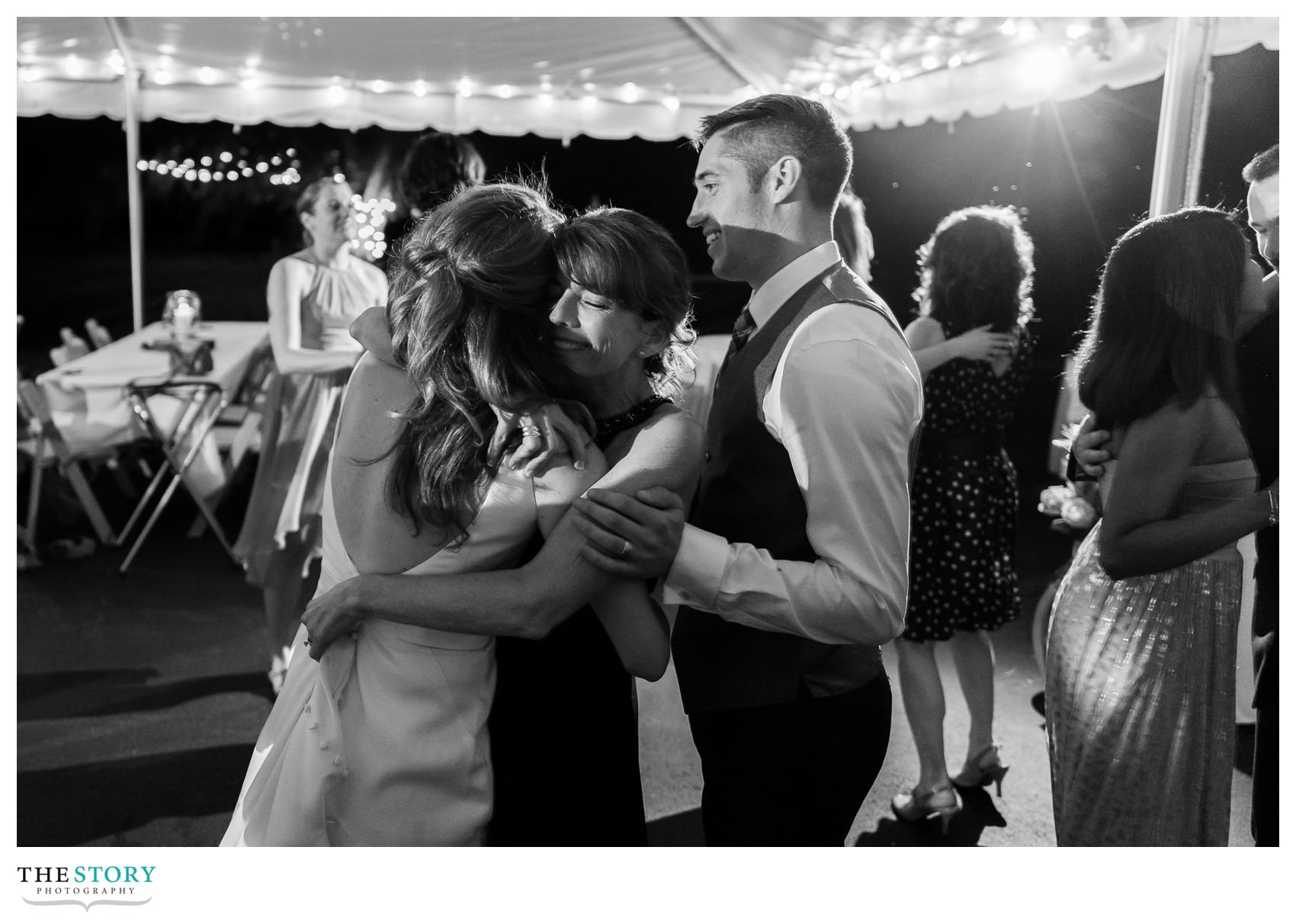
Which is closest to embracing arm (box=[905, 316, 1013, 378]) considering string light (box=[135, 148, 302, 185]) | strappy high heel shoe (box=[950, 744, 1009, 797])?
strappy high heel shoe (box=[950, 744, 1009, 797])

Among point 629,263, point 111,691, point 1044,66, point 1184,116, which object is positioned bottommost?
point 111,691

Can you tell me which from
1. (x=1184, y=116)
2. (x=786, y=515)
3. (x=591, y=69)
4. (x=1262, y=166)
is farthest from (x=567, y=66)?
(x=786, y=515)

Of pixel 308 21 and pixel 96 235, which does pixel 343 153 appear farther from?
pixel 308 21

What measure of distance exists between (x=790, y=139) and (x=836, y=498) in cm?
52

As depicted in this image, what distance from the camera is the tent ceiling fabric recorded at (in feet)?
7.88

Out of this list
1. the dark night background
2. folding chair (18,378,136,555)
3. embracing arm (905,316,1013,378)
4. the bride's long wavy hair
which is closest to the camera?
the bride's long wavy hair

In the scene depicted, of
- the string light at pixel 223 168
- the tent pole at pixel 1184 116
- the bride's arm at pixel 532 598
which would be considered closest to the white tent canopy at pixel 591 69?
the tent pole at pixel 1184 116

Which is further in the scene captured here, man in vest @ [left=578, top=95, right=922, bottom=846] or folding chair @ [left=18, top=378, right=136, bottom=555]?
folding chair @ [left=18, top=378, right=136, bottom=555]

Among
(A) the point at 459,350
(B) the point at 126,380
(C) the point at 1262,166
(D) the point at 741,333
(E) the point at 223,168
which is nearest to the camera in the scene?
(A) the point at 459,350

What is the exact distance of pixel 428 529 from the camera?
1.31m

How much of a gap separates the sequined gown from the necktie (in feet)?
2.46

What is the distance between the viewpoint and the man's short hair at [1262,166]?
1.91m

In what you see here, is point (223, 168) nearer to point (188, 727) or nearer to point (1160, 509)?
point (188, 727)

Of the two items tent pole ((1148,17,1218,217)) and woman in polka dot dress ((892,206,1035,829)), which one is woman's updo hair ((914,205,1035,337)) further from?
tent pole ((1148,17,1218,217))
